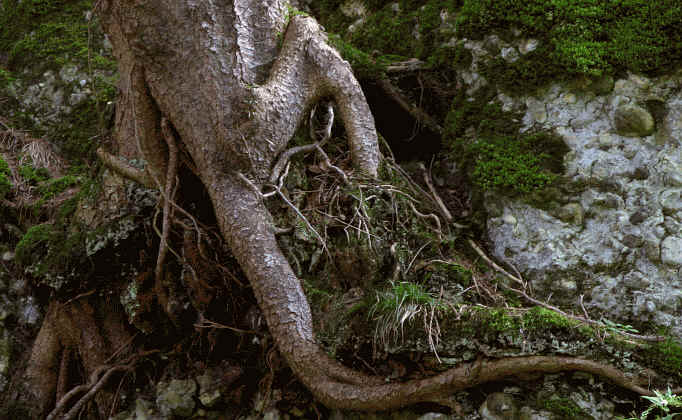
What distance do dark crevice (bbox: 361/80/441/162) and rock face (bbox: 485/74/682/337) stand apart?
2.43ft

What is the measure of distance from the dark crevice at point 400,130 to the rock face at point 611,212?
74 centimetres

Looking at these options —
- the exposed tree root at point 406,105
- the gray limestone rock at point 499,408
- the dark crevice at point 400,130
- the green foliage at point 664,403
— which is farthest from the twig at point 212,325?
the green foliage at point 664,403

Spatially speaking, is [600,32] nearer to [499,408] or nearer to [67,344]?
[499,408]

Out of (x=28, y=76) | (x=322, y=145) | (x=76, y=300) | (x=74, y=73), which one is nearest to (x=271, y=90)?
(x=322, y=145)

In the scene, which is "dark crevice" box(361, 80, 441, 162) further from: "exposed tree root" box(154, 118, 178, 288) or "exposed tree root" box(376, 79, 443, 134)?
"exposed tree root" box(154, 118, 178, 288)

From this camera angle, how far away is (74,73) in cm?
451

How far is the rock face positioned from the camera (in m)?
2.29

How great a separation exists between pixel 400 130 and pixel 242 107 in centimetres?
132

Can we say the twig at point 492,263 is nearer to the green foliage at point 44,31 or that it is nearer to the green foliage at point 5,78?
the green foliage at point 44,31

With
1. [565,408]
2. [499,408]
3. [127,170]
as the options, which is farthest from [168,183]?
[565,408]

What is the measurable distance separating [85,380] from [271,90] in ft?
7.51

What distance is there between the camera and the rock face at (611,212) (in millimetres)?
2295

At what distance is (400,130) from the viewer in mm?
3436

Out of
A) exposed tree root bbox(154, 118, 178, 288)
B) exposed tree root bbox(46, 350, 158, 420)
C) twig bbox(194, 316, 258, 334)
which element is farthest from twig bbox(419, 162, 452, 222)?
exposed tree root bbox(46, 350, 158, 420)
